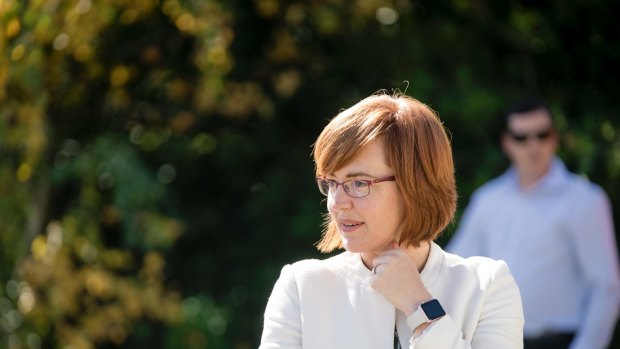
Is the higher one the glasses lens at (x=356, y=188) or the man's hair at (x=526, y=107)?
the glasses lens at (x=356, y=188)

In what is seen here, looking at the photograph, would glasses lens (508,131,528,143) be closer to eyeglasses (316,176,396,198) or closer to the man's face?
the man's face

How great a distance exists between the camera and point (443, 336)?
7.40ft

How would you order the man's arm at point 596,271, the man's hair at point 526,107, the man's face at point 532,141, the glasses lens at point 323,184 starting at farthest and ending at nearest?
the man's hair at point 526,107 < the man's face at point 532,141 < the man's arm at point 596,271 < the glasses lens at point 323,184

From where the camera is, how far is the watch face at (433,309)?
7.50ft

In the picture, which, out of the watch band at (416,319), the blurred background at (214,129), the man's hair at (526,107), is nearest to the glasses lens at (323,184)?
the watch band at (416,319)

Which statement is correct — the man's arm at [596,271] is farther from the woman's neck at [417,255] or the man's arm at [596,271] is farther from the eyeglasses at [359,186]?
the eyeglasses at [359,186]

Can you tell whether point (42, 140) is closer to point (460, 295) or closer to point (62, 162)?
point (62, 162)

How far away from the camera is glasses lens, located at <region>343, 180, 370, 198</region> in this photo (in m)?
2.36

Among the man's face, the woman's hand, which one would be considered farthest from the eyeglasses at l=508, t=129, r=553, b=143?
the woman's hand

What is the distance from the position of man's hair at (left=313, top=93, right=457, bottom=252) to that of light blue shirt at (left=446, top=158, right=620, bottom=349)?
7.31ft

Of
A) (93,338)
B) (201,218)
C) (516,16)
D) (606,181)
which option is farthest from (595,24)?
(93,338)

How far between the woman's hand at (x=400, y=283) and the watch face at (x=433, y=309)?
19 mm

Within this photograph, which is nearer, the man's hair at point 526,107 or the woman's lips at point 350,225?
the woman's lips at point 350,225

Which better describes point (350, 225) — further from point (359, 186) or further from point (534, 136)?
point (534, 136)
